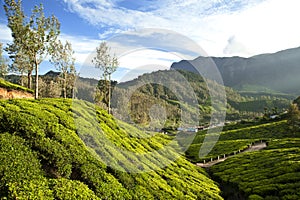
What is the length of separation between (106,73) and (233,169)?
30412 mm

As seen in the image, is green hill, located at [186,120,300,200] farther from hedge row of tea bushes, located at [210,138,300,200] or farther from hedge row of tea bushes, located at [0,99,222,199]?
hedge row of tea bushes, located at [0,99,222,199]

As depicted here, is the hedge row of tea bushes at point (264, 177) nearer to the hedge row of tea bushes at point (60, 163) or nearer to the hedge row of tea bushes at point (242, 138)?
the hedge row of tea bushes at point (60, 163)

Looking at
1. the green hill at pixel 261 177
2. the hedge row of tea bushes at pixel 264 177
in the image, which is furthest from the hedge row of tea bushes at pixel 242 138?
the hedge row of tea bushes at pixel 264 177

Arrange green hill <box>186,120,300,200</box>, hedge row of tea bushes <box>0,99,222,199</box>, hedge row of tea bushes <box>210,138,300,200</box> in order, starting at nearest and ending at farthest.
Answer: hedge row of tea bushes <box>0,99,222,199</box>, hedge row of tea bushes <box>210,138,300,200</box>, green hill <box>186,120,300,200</box>

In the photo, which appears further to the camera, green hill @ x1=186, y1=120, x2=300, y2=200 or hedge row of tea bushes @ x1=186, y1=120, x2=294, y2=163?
hedge row of tea bushes @ x1=186, y1=120, x2=294, y2=163

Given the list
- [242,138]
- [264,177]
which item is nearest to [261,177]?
[264,177]

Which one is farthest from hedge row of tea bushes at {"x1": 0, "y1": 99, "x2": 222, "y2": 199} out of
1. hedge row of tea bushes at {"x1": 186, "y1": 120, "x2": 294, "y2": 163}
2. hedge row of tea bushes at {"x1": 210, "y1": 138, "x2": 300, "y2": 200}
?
hedge row of tea bushes at {"x1": 186, "y1": 120, "x2": 294, "y2": 163}

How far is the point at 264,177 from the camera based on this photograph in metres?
35.7

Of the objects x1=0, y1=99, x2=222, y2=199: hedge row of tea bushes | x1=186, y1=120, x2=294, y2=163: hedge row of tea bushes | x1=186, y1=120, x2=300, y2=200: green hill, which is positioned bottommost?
x1=186, y1=120, x2=294, y2=163: hedge row of tea bushes

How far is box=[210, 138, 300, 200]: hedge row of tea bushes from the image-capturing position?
29.7 metres

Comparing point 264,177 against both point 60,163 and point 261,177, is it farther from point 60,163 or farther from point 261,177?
point 60,163

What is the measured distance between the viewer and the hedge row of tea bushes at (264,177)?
29734mm

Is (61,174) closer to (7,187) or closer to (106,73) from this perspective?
(7,187)

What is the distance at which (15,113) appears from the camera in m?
16.6
